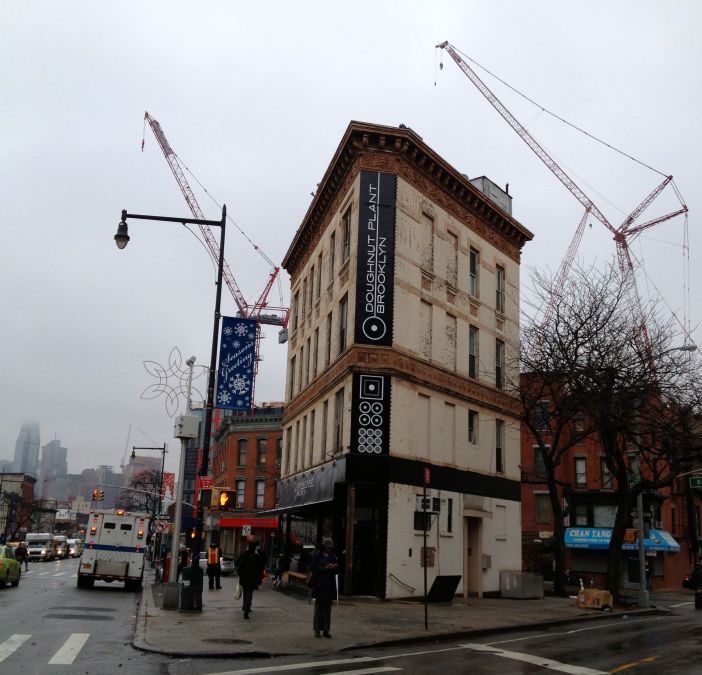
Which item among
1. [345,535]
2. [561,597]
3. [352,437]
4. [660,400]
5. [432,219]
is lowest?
[561,597]

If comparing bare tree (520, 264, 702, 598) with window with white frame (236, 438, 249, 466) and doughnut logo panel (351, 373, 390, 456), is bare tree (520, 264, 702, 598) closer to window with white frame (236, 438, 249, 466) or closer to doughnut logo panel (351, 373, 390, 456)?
doughnut logo panel (351, 373, 390, 456)

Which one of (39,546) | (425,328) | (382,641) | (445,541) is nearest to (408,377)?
(425,328)

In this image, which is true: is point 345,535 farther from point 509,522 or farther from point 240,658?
point 240,658

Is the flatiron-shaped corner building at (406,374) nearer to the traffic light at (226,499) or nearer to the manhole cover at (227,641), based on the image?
the traffic light at (226,499)

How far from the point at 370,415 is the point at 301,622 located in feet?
30.1

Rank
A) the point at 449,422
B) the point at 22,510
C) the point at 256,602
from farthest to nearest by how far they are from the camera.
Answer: the point at 22,510, the point at 449,422, the point at 256,602

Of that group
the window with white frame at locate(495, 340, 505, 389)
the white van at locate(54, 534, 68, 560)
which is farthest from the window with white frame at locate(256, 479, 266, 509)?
the window with white frame at locate(495, 340, 505, 389)

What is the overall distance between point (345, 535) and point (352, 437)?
318cm

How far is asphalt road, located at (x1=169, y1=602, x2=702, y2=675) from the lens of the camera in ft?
37.6

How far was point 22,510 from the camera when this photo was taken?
114 metres

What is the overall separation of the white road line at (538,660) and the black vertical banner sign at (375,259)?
13.0 m

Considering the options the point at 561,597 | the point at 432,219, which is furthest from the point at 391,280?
the point at 561,597

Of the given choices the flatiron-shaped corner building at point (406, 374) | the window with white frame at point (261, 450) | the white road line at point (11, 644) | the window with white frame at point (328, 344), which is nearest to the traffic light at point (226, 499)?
the white road line at point (11, 644)

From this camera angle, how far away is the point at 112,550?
94.9 feet
